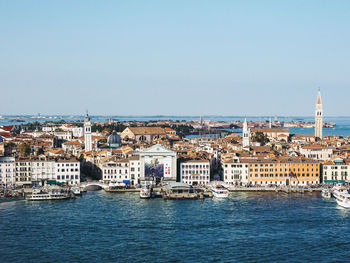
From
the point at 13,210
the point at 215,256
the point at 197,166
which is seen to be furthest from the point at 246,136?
the point at 215,256

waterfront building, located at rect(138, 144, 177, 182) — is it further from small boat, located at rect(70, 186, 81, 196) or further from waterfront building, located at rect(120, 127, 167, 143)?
waterfront building, located at rect(120, 127, 167, 143)

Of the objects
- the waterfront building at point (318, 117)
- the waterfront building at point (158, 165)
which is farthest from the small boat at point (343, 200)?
the waterfront building at point (318, 117)

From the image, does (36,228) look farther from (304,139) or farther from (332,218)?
(304,139)

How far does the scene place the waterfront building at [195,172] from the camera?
157 feet

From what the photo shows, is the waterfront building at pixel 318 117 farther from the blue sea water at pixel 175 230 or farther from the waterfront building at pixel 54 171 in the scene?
the waterfront building at pixel 54 171

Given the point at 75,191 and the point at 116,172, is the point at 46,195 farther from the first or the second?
the point at 116,172

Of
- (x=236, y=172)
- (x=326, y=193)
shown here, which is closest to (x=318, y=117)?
(x=236, y=172)

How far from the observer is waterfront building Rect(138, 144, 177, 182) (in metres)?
47.4

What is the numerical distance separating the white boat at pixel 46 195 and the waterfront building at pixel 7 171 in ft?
17.4

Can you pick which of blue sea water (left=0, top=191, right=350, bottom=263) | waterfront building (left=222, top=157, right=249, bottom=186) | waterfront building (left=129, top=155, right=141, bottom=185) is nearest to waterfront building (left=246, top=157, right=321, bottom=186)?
waterfront building (left=222, top=157, right=249, bottom=186)

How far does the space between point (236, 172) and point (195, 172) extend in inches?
158

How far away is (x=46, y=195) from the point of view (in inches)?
1635

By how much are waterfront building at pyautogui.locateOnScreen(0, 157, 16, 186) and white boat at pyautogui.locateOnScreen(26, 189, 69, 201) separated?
17.4 feet

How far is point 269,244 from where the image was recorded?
2830 centimetres
